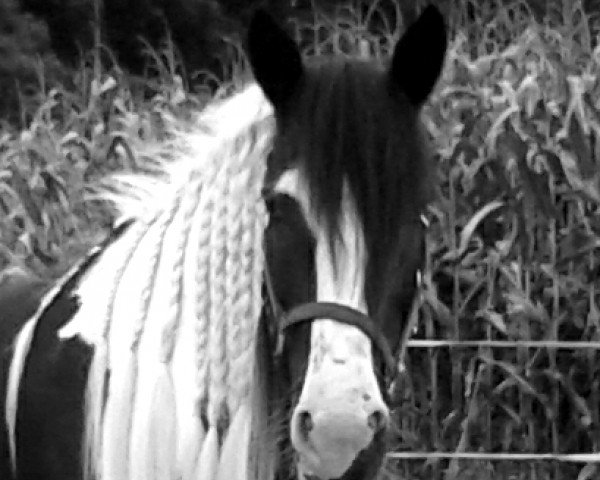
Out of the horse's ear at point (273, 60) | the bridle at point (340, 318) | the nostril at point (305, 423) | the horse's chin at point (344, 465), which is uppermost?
the horse's ear at point (273, 60)

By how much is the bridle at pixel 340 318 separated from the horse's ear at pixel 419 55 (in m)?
0.24

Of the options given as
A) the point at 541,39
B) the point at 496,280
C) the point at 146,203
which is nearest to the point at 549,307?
the point at 496,280

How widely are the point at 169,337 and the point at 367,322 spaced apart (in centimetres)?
44

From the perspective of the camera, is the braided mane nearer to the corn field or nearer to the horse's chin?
the horse's chin

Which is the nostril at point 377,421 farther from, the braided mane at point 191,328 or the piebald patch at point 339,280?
the braided mane at point 191,328

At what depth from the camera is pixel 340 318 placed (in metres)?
2.49

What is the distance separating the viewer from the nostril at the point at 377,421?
2.41 m

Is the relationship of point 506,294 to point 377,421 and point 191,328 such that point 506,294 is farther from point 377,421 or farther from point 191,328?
point 377,421

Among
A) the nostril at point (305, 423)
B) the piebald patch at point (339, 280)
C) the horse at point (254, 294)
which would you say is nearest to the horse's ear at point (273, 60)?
the horse at point (254, 294)

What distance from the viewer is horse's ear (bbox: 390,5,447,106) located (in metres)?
2.74

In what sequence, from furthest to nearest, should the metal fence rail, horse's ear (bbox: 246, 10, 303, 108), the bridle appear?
the metal fence rail
horse's ear (bbox: 246, 10, 303, 108)
the bridle

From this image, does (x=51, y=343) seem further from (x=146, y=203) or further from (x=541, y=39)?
(x=541, y=39)

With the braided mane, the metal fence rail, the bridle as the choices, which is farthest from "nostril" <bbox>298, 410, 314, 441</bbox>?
the metal fence rail

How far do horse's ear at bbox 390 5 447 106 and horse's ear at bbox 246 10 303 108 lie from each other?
183mm
